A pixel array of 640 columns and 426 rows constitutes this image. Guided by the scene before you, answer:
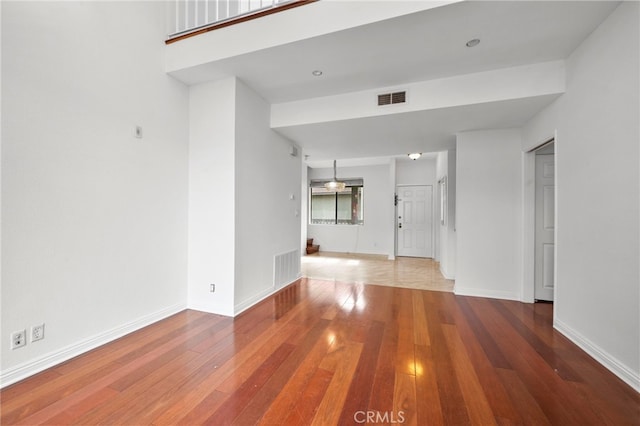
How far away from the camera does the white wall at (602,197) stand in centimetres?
170

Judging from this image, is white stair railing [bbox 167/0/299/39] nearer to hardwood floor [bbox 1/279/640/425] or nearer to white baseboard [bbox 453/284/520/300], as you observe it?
hardwood floor [bbox 1/279/640/425]

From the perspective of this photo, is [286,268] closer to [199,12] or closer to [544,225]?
[199,12]

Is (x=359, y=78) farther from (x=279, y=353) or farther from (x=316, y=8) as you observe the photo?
(x=279, y=353)

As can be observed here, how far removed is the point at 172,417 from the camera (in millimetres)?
1389

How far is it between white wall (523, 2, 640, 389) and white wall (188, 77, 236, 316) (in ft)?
10.5

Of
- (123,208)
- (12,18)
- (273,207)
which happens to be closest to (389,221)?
(273,207)

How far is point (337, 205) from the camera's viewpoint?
7.85 meters

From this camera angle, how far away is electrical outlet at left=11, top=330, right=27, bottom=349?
1656 mm

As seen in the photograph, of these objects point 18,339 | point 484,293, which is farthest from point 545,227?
point 18,339

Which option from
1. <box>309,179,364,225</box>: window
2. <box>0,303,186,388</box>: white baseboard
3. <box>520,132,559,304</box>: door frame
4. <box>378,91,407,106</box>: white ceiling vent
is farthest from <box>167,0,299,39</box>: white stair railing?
<box>309,179,364,225</box>: window

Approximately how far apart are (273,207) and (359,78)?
6.40 ft

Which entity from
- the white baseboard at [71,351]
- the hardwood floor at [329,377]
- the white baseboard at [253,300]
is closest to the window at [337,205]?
the white baseboard at [253,300]

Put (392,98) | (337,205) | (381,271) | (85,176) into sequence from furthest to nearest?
1. (337,205)
2. (381,271)
3. (392,98)
4. (85,176)

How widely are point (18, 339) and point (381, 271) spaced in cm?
475
